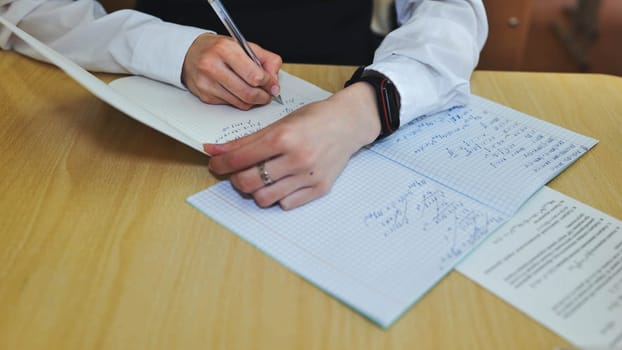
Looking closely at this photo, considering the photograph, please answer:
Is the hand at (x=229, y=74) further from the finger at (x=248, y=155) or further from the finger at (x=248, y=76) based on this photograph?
the finger at (x=248, y=155)

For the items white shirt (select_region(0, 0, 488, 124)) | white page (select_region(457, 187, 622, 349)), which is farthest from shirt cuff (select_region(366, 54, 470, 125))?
white page (select_region(457, 187, 622, 349))

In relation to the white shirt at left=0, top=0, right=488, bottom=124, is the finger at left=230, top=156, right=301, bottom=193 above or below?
below

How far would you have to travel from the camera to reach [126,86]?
90 centimetres

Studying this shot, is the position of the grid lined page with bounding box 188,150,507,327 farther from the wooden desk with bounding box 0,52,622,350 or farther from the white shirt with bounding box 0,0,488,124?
the white shirt with bounding box 0,0,488,124

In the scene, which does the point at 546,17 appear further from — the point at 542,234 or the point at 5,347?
the point at 5,347

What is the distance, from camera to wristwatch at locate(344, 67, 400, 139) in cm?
79

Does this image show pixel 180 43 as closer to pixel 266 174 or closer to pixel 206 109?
pixel 206 109

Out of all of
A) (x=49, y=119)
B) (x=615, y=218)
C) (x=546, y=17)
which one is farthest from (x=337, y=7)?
(x=546, y=17)

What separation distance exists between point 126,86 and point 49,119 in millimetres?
119

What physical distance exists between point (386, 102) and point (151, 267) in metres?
0.38

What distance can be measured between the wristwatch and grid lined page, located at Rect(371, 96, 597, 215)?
0.02 m

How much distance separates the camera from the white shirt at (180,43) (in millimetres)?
859

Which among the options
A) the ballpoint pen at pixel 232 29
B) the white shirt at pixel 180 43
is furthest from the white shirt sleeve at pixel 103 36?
the ballpoint pen at pixel 232 29

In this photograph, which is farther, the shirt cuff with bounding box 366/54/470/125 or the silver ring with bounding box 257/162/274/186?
the shirt cuff with bounding box 366/54/470/125
